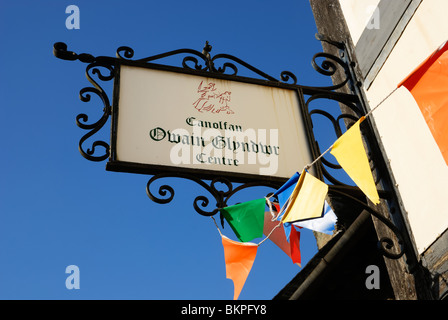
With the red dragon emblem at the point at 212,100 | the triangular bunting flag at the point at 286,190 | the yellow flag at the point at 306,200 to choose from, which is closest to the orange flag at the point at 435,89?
the yellow flag at the point at 306,200

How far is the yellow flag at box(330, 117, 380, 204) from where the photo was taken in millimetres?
2842

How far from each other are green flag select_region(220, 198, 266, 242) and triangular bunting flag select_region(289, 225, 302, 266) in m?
0.27

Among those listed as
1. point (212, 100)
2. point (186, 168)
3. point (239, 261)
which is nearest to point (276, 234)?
point (239, 261)

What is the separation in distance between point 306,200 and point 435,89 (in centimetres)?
85

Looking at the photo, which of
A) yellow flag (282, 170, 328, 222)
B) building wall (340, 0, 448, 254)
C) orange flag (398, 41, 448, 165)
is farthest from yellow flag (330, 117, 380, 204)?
building wall (340, 0, 448, 254)

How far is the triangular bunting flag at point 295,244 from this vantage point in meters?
3.37

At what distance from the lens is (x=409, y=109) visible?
11.1 ft

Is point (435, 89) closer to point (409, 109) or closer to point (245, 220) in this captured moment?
point (409, 109)

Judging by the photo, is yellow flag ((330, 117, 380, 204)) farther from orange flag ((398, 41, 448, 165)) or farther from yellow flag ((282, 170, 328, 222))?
orange flag ((398, 41, 448, 165))
